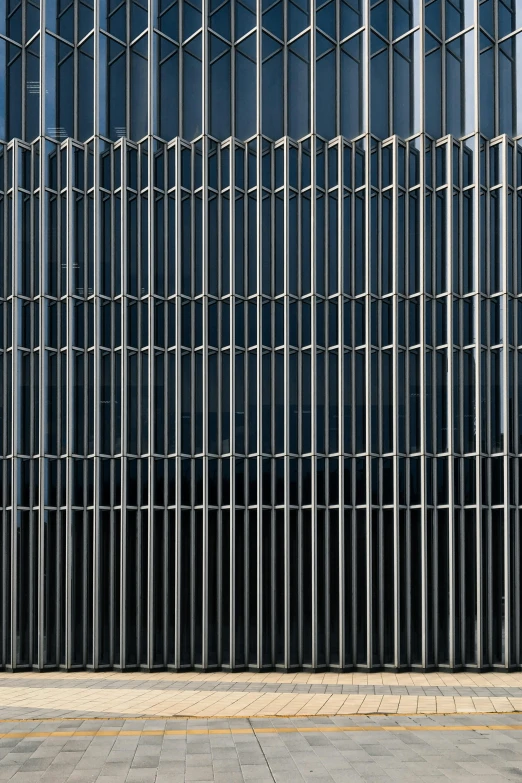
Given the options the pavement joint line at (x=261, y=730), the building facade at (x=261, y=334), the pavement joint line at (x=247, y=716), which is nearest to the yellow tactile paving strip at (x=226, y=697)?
the pavement joint line at (x=247, y=716)

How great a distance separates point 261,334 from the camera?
21938mm

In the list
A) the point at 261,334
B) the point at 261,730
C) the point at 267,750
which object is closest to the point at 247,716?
the point at 261,730

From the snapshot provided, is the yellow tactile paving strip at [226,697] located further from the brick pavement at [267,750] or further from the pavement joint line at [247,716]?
the brick pavement at [267,750]

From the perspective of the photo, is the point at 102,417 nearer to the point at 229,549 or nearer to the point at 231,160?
the point at 229,549

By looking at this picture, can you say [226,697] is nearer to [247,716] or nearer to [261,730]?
[247,716]

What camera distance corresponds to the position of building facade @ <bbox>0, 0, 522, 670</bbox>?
21.4 m

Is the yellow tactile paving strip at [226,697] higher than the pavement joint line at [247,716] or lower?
lower

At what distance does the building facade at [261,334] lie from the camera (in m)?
21.4

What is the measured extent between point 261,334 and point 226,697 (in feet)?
30.5

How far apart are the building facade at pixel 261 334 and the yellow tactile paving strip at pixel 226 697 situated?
27.5 inches

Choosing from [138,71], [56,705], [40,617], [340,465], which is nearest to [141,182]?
[138,71]

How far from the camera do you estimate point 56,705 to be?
17047 millimetres

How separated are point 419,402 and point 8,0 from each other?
16524 millimetres

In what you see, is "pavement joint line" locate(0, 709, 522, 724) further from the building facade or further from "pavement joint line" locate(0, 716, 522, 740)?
the building facade
